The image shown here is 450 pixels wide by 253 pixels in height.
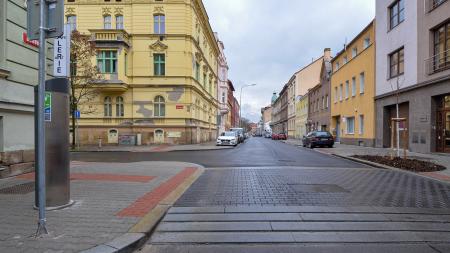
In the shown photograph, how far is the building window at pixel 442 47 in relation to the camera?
17.4m

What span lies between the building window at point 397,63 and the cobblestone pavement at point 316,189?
12924 millimetres

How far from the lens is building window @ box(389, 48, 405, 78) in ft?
72.3

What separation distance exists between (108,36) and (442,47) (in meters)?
24.1

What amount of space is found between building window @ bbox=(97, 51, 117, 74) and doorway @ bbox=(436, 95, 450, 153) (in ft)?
77.7

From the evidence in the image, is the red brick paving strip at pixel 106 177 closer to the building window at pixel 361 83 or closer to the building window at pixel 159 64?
the building window at pixel 159 64

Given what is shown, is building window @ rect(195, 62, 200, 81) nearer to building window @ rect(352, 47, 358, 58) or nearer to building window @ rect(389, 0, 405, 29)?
building window @ rect(352, 47, 358, 58)

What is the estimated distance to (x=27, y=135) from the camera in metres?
10.1

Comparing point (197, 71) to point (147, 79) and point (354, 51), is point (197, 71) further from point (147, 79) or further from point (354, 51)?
point (354, 51)

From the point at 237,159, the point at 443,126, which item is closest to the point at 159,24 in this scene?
the point at 237,159

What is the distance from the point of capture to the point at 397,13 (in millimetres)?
22953

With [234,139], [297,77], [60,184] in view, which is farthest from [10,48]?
[297,77]

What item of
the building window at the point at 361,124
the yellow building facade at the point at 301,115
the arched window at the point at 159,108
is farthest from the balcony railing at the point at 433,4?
the yellow building facade at the point at 301,115

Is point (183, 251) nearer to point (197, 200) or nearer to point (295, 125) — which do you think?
point (197, 200)

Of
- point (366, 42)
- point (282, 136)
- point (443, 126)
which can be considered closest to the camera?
point (443, 126)
